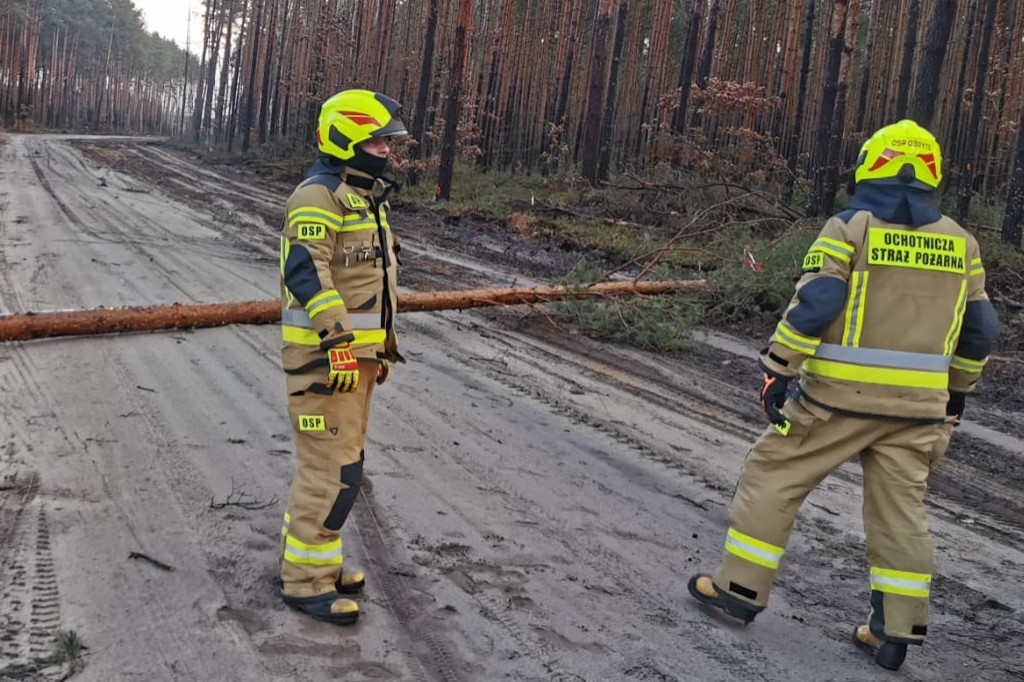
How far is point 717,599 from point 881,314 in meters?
1.42

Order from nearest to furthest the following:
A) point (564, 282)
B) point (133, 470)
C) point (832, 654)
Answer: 1. point (832, 654)
2. point (133, 470)
3. point (564, 282)

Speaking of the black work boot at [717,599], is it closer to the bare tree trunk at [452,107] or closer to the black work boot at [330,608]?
the black work boot at [330,608]

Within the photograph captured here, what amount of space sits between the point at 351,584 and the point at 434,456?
1.77 metres

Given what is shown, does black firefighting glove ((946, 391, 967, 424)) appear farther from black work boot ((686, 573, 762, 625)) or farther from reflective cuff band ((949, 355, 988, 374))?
black work boot ((686, 573, 762, 625))

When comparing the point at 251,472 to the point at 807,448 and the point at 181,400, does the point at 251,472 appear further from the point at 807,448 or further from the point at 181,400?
the point at 807,448

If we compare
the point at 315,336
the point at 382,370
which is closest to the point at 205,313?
the point at 382,370

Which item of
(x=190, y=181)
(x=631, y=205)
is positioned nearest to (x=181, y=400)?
(x=631, y=205)

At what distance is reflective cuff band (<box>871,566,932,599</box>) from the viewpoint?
3414 mm

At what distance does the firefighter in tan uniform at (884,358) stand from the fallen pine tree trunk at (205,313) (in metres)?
5.50

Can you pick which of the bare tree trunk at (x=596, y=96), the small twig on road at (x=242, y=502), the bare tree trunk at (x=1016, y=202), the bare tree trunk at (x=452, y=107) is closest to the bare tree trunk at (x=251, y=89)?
the bare tree trunk at (x=452, y=107)

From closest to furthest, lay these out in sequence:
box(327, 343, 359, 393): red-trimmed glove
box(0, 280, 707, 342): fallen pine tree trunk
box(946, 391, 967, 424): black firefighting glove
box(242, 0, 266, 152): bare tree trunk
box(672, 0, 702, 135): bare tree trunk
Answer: box(327, 343, 359, 393): red-trimmed glove → box(946, 391, 967, 424): black firefighting glove → box(0, 280, 707, 342): fallen pine tree trunk → box(672, 0, 702, 135): bare tree trunk → box(242, 0, 266, 152): bare tree trunk

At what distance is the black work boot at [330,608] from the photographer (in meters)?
3.38

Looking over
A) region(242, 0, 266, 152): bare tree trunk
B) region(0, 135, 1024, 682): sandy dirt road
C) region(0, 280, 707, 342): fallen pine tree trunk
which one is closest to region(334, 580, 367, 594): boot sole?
region(0, 135, 1024, 682): sandy dirt road

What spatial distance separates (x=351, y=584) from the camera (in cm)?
364
